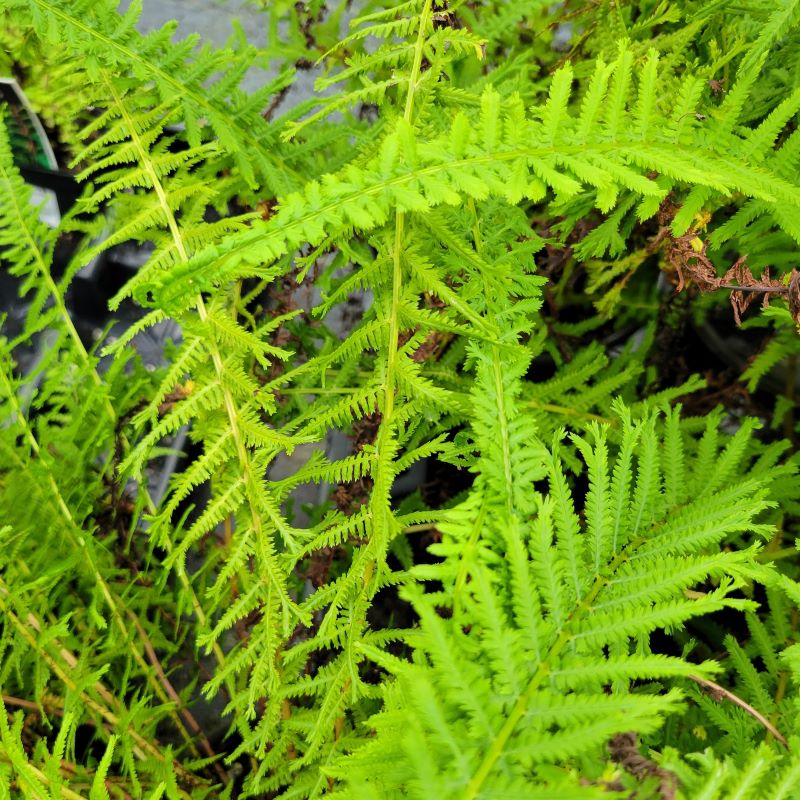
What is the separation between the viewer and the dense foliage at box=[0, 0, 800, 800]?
0.99 feet

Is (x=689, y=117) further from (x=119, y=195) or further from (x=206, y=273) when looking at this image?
(x=119, y=195)

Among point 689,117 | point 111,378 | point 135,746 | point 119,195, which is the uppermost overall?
point 689,117

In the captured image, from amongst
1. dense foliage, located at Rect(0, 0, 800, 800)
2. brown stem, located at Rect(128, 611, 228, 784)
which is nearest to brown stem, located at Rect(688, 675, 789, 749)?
dense foliage, located at Rect(0, 0, 800, 800)

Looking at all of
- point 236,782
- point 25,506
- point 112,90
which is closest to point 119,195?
point 112,90

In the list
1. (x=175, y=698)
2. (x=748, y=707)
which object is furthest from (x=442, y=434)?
(x=175, y=698)

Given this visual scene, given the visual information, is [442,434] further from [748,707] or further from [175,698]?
[175,698]

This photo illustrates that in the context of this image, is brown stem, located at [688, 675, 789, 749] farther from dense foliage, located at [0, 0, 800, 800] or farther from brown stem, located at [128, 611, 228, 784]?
brown stem, located at [128, 611, 228, 784]

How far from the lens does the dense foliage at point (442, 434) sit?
0.30 metres

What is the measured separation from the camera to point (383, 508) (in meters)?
0.40

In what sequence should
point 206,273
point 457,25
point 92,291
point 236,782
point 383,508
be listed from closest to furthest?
point 206,273
point 383,508
point 457,25
point 236,782
point 92,291

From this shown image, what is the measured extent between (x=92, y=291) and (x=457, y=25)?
73cm

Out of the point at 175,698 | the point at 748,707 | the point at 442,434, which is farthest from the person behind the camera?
the point at 175,698

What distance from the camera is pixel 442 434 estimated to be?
514mm

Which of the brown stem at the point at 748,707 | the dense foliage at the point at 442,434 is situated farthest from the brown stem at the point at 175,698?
the brown stem at the point at 748,707
